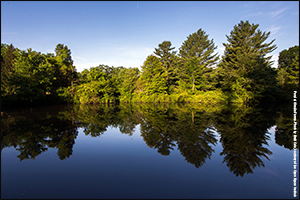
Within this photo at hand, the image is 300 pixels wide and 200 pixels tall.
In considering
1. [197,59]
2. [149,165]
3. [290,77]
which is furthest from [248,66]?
[149,165]

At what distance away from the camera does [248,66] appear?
27.7 metres

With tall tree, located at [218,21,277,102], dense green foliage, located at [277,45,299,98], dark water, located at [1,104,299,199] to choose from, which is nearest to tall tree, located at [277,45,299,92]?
dense green foliage, located at [277,45,299,98]

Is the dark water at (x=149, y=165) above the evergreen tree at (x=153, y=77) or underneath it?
underneath

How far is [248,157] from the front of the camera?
16.6ft

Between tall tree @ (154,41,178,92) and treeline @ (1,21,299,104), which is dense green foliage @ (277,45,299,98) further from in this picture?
tall tree @ (154,41,178,92)

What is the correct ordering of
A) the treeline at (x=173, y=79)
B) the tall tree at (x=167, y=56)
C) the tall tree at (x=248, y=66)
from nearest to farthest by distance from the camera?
the treeline at (x=173, y=79), the tall tree at (x=248, y=66), the tall tree at (x=167, y=56)

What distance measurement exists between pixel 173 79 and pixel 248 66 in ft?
55.1

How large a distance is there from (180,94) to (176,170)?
28.1m

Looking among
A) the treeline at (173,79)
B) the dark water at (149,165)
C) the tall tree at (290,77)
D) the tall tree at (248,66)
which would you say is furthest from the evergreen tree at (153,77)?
the dark water at (149,165)

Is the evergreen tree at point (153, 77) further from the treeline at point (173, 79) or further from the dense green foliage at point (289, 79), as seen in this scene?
the dense green foliage at point (289, 79)

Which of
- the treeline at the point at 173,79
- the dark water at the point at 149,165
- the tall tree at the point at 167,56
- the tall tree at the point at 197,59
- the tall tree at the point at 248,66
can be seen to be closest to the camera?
the dark water at the point at 149,165

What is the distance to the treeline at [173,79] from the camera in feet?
79.2

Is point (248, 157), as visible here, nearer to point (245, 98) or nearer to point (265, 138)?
point (265, 138)

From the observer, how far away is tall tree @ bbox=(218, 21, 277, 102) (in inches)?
1051
